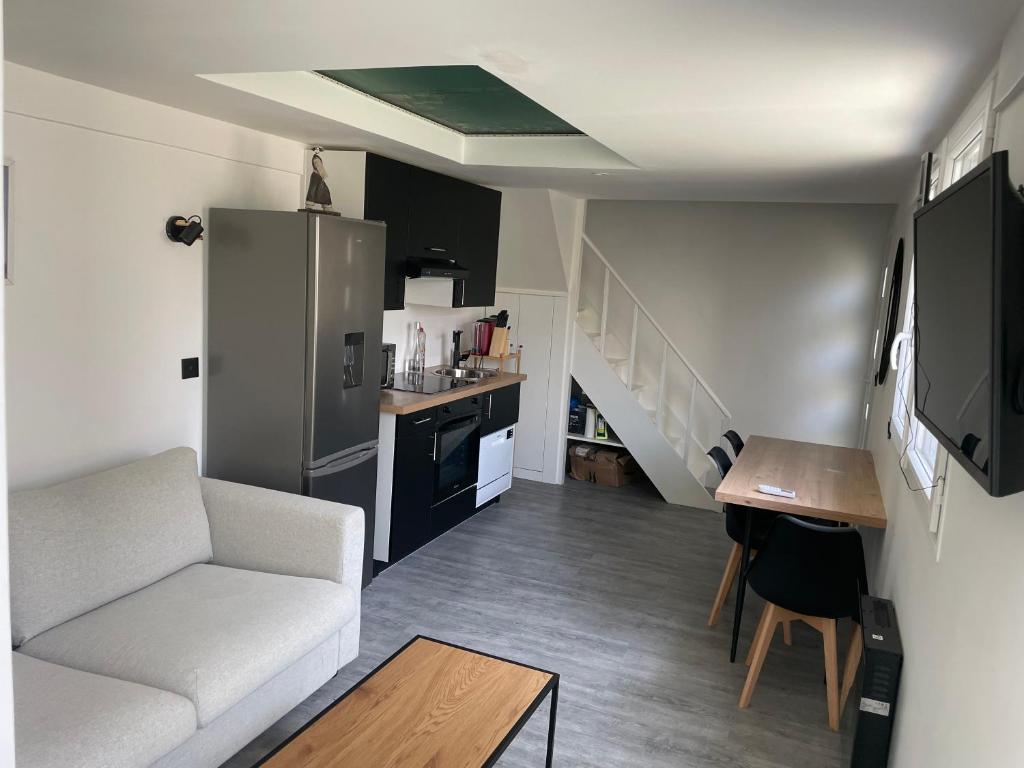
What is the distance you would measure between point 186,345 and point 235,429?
44cm

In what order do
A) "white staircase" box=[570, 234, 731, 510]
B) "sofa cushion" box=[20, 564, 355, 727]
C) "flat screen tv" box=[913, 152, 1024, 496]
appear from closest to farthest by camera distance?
1. "flat screen tv" box=[913, 152, 1024, 496]
2. "sofa cushion" box=[20, 564, 355, 727]
3. "white staircase" box=[570, 234, 731, 510]

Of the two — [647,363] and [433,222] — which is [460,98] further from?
[647,363]

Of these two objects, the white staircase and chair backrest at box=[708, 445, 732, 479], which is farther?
the white staircase

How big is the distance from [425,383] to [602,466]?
203cm

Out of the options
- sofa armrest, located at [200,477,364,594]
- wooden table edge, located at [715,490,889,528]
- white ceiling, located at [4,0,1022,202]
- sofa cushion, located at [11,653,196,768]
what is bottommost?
sofa cushion, located at [11,653,196,768]

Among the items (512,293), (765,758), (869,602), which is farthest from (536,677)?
(512,293)

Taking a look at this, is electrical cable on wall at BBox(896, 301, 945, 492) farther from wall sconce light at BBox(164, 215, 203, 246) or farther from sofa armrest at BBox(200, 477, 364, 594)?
wall sconce light at BBox(164, 215, 203, 246)

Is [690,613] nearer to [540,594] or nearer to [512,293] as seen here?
[540,594]

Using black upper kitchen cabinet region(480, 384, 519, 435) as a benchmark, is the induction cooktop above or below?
above

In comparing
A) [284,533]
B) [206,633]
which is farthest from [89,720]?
[284,533]

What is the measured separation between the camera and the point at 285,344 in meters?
3.58

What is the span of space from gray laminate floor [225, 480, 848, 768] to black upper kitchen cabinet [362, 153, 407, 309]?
62.2 inches

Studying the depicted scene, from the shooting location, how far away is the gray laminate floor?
118 inches

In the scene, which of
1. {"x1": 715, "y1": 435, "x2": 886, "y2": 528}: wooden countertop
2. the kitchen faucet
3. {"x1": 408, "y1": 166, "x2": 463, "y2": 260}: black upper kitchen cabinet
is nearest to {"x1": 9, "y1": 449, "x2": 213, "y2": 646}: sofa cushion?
{"x1": 408, "y1": 166, "x2": 463, "y2": 260}: black upper kitchen cabinet
